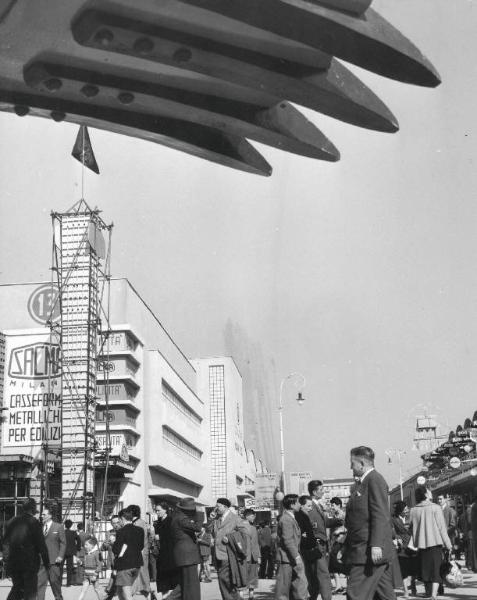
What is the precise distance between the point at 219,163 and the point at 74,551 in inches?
831

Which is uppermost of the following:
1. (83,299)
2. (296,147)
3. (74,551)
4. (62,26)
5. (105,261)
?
(105,261)

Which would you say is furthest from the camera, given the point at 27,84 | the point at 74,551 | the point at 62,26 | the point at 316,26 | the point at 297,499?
the point at 74,551

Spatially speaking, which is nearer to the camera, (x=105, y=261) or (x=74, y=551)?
(x=74, y=551)

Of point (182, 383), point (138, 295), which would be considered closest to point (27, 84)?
point (138, 295)

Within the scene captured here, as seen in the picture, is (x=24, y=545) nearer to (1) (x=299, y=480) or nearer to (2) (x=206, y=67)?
(2) (x=206, y=67)

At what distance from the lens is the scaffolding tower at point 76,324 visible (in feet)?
132

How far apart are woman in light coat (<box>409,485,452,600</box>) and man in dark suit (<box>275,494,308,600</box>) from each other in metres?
2.35

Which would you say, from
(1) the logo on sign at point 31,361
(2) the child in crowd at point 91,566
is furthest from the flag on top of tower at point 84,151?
(1) the logo on sign at point 31,361

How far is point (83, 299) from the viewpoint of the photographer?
135 ft

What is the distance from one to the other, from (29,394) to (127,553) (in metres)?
39.0

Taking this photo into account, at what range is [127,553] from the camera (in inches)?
496

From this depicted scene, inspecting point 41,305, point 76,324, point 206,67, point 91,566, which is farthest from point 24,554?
point 41,305

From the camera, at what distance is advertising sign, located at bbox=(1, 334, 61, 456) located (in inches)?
1893

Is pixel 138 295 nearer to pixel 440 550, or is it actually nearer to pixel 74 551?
pixel 74 551
